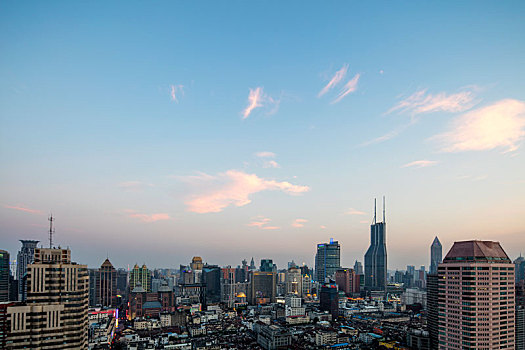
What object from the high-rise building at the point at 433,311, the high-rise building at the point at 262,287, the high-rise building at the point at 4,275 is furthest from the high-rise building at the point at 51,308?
the high-rise building at the point at 262,287

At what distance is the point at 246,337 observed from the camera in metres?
104

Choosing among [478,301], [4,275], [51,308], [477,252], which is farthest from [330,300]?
[51,308]

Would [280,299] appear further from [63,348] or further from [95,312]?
[63,348]

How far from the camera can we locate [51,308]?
4050 cm

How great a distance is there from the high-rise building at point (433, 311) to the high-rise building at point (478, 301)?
113ft

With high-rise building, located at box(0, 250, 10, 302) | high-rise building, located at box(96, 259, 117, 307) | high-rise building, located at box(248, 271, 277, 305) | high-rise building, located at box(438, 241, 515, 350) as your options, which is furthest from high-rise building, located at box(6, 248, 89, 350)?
high-rise building, located at box(248, 271, 277, 305)

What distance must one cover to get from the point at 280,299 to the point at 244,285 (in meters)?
25.6

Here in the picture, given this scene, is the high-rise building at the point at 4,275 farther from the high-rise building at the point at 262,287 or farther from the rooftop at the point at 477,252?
the rooftop at the point at 477,252

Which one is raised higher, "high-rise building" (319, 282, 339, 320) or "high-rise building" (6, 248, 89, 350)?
"high-rise building" (6, 248, 89, 350)

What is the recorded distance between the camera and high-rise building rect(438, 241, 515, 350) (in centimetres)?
4597

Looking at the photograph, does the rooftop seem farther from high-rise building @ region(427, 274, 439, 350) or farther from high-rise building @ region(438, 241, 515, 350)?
high-rise building @ region(427, 274, 439, 350)

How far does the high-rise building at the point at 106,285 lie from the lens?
148375mm

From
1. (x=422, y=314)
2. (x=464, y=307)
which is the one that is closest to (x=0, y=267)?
(x=464, y=307)

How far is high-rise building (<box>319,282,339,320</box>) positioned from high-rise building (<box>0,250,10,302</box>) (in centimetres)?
10868
